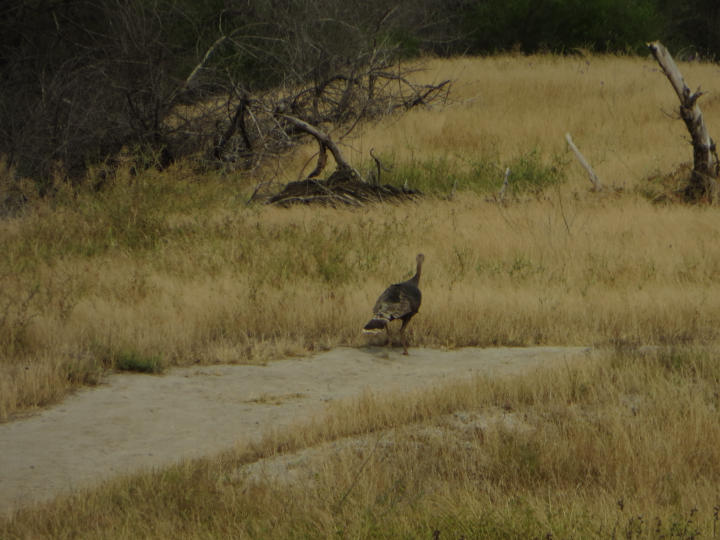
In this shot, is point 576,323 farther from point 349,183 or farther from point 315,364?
point 349,183

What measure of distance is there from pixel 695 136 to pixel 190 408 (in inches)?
422

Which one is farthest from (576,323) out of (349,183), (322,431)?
(349,183)

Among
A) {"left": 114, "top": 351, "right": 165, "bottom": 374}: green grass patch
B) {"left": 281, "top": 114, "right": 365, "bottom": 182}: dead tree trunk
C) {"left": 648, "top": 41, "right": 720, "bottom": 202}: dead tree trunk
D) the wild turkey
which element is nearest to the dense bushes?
{"left": 281, "top": 114, "right": 365, "bottom": 182}: dead tree trunk

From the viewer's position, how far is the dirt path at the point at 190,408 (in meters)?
4.95

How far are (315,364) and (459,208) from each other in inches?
301

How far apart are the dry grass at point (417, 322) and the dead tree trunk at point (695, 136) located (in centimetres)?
70

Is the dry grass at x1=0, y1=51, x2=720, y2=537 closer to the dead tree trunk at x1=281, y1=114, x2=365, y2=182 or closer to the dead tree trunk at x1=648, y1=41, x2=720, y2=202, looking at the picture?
the dead tree trunk at x1=648, y1=41, x2=720, y2=202

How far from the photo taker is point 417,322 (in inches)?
332

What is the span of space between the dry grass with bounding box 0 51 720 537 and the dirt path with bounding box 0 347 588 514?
324 millimetres

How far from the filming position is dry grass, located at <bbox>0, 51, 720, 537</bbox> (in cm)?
414

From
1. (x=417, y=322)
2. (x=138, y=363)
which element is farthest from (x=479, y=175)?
(x=138, y=363)

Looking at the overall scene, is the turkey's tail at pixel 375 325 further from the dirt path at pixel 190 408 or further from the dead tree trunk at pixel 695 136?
the dead tree trunk at pixel 695 136

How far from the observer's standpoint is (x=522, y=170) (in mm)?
17078

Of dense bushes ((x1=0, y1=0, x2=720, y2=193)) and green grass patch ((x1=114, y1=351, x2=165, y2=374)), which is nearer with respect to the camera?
green grass patch ((x1=114, y1=351, x2=165, y2=374))
